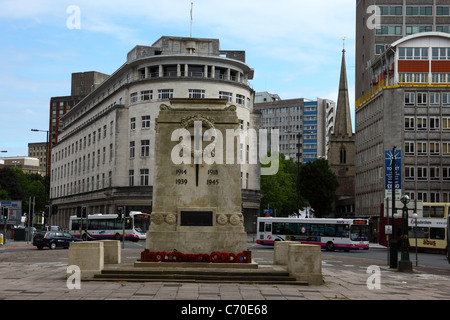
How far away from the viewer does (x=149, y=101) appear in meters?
78.9

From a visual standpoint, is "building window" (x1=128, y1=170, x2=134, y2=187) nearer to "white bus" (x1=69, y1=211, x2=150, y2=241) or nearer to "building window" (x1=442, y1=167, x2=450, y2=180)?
"white bus" (x1=69, y1=211, x2=150, y2=241)

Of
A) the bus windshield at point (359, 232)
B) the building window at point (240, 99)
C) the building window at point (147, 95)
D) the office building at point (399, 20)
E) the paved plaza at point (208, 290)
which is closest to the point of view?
the paved plaza at point (208, 290)

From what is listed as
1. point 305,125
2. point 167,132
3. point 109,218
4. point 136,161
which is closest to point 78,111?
point 136,161

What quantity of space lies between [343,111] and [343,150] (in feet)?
38.9

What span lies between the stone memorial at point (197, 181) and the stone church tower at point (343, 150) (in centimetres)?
8992

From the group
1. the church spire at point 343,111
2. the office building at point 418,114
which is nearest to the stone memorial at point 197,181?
the office building at point 418,114

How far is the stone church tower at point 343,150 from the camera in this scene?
119m

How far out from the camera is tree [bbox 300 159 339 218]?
311 feet

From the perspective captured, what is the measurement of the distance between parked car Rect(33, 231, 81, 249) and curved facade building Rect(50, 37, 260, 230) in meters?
28.1

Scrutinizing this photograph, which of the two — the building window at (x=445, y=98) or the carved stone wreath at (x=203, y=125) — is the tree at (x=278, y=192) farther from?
the carved stone wreath at (x=203, y=125)

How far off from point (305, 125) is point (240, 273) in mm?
159082

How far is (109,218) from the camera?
A: 199 feet

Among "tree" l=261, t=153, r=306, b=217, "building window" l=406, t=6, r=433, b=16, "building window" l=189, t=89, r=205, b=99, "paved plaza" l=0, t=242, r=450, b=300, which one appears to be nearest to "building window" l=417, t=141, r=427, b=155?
"building window" l=406, t=6, r=433, b=16
